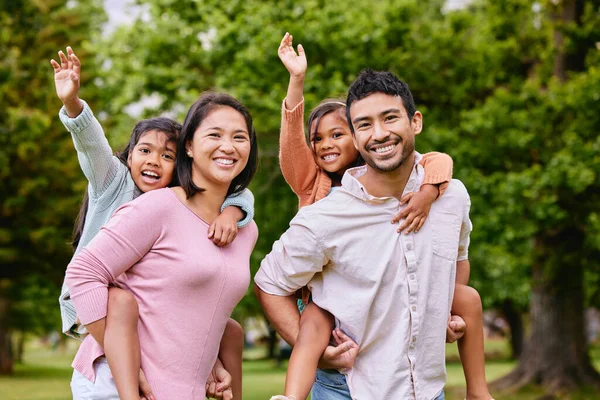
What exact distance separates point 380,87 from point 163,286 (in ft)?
3.97

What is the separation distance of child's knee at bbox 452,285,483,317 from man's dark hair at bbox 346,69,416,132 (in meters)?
0.82

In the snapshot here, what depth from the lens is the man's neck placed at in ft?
10.4

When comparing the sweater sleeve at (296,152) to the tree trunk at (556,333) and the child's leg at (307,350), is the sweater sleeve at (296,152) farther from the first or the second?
the tree trunk at (556,333)

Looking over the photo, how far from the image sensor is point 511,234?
497 inches

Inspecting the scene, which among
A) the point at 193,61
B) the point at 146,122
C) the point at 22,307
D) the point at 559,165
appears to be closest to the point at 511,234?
the point at 559,165

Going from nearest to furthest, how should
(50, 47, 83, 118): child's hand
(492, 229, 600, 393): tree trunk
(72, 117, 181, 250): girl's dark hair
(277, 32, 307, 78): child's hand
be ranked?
(50, 47, 83, 118): child's hand → (72, 117, 181, 250): girl's dark hair → (277, 32, 307, 78): child's hand → (492, 229, 600, 393): tree trunk

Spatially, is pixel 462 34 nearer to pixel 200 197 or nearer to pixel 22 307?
pixel 200 197

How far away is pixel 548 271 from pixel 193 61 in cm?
842

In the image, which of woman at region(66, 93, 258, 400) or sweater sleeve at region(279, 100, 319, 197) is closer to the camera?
woman at region(66, 93, 258, 400)

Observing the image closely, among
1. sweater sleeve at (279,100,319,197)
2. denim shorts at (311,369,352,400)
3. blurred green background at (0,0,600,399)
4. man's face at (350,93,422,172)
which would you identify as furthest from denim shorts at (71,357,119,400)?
blurred green background at (0,0,600,399)

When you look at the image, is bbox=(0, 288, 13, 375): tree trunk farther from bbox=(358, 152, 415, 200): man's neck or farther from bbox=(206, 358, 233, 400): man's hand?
bbox=(358, 152, 415, 200): man's neck

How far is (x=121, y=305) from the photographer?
279cm

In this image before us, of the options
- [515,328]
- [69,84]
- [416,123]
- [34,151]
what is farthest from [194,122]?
[515,328]

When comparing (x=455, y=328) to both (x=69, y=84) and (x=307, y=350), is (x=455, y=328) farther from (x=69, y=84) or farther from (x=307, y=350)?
(x=69, y=84)
